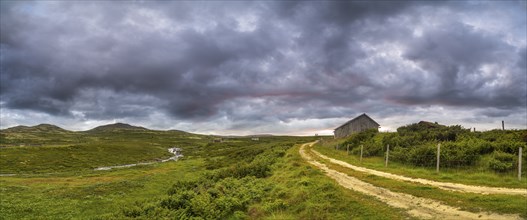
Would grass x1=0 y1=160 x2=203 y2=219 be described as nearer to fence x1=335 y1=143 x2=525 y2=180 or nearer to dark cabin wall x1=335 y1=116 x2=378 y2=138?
fence x1=335 y1=143 x2=525 y2=180

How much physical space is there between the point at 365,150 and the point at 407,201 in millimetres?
33588

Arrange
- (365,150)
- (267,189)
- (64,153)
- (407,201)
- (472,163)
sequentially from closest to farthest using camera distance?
(407,201), (267,189), (472,163), (365,150), (64,153)

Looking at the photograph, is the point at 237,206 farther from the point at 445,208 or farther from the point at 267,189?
the point at 445,208

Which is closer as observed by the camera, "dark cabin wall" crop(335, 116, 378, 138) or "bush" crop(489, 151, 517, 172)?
"bush" crop(489, 151, 517, 172)

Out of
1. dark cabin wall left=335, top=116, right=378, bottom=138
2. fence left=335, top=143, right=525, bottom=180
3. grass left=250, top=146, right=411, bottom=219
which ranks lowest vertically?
grass left=250, top=146, right=411, bottom=219

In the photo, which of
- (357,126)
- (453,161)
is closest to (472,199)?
(453,161)

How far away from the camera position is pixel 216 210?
19406mm

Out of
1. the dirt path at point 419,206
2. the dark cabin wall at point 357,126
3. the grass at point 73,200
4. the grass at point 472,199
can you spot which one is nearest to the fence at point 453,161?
the grass at point 472,199

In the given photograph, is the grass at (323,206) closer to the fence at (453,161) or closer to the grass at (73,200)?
the fence at (453,161)

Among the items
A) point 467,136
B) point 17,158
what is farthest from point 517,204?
point 17,158

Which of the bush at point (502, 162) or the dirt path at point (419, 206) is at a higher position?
the bush at point (502, 162)

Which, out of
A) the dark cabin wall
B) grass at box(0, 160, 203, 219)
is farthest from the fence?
the dark cabin wall

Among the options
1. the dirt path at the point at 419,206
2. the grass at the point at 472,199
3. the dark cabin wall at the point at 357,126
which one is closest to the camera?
the dirt path at the point at 419,206

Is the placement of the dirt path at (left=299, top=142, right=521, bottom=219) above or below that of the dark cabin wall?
below
